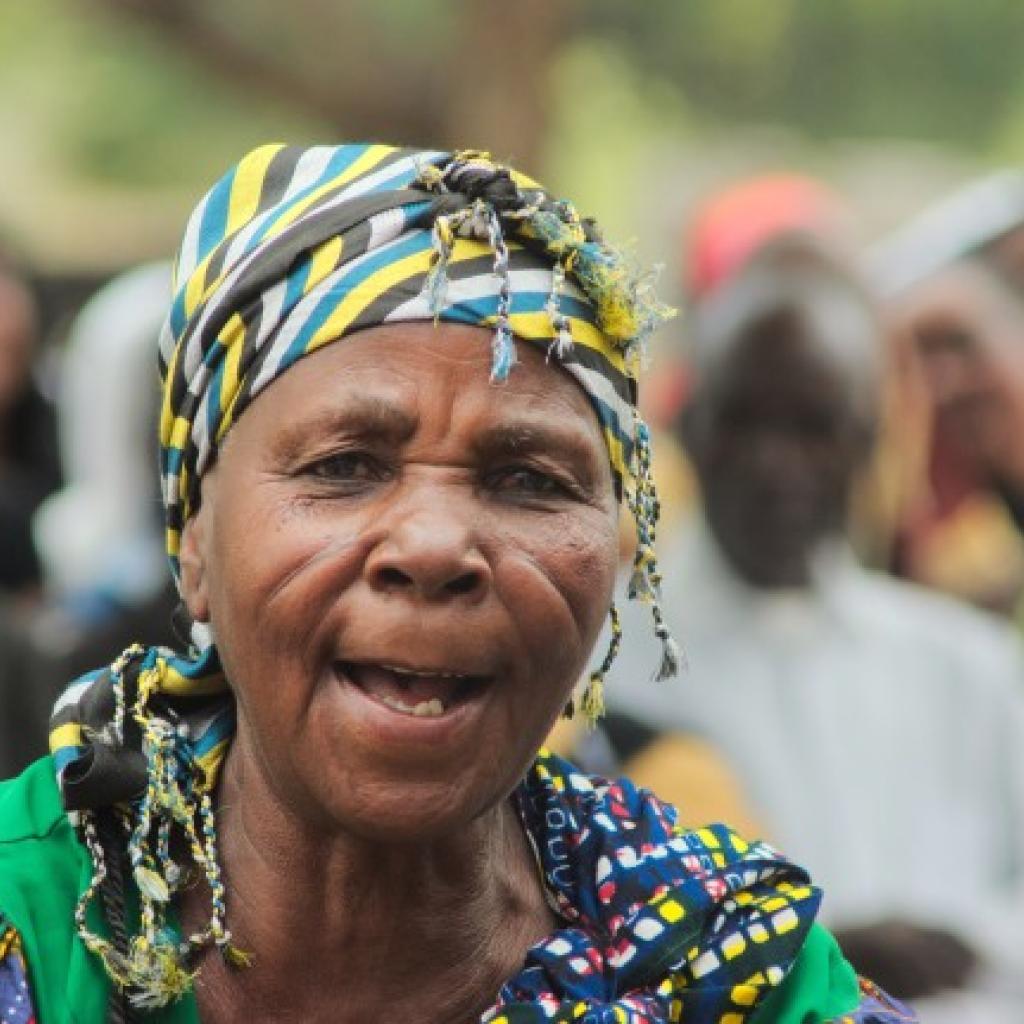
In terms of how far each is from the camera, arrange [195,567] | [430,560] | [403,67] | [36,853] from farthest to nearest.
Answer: [403,67], [195,567], [36,853], [430,560]

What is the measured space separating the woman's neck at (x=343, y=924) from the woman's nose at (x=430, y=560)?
1.23 feet

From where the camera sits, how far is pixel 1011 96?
13.4 meters

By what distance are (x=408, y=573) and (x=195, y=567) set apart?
45cm

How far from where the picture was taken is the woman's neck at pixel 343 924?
295cm

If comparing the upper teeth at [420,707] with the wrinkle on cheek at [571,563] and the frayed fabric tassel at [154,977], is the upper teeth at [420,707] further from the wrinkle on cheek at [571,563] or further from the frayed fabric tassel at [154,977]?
the frayed fabric tassel at [154,977]

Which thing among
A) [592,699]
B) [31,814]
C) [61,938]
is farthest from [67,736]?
[592,699]

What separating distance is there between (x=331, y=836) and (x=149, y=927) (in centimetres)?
24

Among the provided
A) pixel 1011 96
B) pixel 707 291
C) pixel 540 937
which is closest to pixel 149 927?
pixel 540 937

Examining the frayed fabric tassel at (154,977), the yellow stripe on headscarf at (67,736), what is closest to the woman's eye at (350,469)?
the yellow stripe on headscarf at (67,736)

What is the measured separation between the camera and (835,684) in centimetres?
696

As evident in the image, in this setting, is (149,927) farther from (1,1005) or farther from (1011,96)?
(1011,96)

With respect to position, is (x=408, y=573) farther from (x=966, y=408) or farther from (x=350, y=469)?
(x=966, y=408)

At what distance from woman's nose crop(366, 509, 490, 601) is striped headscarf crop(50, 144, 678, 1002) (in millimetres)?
190

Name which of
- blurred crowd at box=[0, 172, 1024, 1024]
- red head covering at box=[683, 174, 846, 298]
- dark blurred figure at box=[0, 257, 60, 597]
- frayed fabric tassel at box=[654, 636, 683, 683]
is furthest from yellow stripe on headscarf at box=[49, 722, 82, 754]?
dark blurred figure at box=[0, 257, 60, 597]
